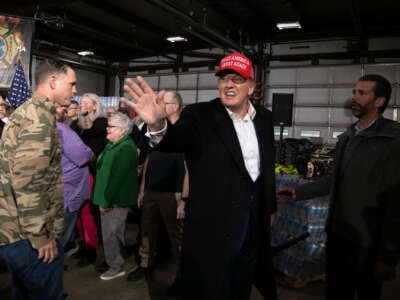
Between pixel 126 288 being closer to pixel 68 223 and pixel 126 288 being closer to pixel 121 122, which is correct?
pixel 68 223

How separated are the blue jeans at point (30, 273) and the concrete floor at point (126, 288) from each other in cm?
143

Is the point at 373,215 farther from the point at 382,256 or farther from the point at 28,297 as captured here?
the point at 28,297

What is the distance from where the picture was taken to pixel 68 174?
10.2ft

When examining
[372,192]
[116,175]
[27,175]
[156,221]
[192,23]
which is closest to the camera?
[27,175]

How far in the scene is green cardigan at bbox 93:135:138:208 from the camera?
11.1 feet

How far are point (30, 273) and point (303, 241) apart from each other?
8.87ft

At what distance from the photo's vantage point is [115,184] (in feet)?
11.1

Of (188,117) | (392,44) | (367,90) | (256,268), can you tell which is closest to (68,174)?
(188,117)

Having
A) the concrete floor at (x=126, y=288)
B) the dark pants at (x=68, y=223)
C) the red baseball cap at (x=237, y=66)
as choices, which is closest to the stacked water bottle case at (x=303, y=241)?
the concrete floor at (x=126, y=288)

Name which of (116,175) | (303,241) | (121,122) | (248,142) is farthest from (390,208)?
(121,122)

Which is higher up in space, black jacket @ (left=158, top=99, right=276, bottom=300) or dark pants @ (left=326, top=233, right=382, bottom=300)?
black jacket @ (left=158, top=99, right=276, bottom=300)

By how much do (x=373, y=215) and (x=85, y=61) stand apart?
17383mm

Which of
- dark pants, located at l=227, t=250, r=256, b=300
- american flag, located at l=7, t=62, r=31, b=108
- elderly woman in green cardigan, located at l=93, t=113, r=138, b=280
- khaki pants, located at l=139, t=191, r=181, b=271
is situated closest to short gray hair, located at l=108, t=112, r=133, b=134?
elderly woman in green cardigan, located at l=93, t=113, r=138, b=280

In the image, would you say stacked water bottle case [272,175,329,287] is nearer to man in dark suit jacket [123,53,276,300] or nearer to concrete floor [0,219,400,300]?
concrete floor [0,219,400,300]
